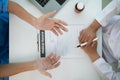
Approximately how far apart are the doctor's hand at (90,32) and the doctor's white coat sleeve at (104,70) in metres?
0.11

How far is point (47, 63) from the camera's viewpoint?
1.14m

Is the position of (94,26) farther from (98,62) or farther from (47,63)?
(47,63)

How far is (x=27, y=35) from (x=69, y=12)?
0.23 meters

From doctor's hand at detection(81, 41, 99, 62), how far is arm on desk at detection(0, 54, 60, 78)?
0.15m

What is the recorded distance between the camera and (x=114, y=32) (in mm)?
1265

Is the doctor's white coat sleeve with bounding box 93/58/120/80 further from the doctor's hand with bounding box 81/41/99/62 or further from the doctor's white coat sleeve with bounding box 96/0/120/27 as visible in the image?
the doctor's white coat sleeve with bounding box 96/0/120/27

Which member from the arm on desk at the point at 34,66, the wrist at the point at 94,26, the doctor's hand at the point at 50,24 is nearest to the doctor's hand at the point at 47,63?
the arm on desk at the point at 34,66

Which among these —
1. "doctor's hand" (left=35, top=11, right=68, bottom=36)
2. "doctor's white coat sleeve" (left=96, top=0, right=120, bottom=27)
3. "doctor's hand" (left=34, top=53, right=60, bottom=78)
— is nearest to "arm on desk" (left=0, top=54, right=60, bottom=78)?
"doctor's hand" (left=34, top=53, right=60, bottom=78)

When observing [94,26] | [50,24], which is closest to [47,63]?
[50,24]

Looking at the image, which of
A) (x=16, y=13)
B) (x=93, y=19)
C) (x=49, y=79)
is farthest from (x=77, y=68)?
(x=16, y=13)

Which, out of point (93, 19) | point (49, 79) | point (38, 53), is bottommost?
point (49, 79)

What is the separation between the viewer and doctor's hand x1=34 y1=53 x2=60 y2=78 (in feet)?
3.75

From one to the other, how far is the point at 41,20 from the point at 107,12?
0.33 metres

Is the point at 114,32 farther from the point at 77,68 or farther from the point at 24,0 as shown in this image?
the point at 24,0
